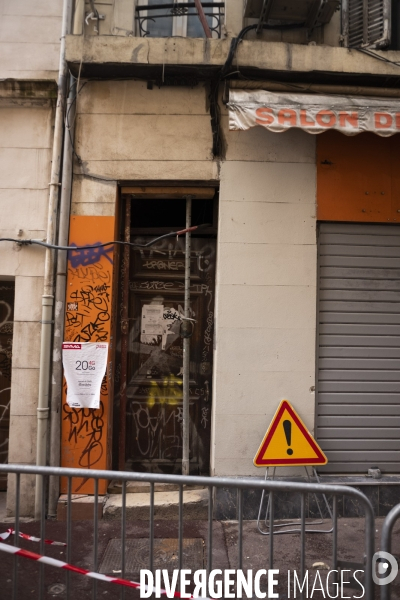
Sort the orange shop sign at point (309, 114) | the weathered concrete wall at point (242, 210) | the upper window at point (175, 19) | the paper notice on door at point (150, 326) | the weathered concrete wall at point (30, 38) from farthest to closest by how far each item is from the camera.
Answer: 1. the paper notice on door at point (150, 326)
2. the upper window at point (175, 19)
3. the weathered concrete wall at point (30, 38)
4. the weathered concrete wall at point (242, 210)
5. the orange shop sign at point (309, 114)

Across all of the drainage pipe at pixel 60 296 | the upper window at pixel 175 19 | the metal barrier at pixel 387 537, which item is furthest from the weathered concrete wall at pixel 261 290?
the metal barrier at pixel 387 537

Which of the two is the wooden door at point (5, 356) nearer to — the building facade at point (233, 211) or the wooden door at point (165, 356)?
the building facade at point (233, 211)

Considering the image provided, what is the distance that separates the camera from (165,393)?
6.29m

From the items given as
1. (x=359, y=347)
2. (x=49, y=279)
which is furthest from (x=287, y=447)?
(x=49, y=279)

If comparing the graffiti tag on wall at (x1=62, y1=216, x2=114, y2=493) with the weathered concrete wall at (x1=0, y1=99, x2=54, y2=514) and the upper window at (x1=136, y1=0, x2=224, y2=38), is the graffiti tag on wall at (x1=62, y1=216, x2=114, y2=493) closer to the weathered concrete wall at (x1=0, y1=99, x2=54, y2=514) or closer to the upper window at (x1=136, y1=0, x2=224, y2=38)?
the weathered concrete wall at (x1=0, y1=99, x2=54, y2=514)

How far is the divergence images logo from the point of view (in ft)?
9.79

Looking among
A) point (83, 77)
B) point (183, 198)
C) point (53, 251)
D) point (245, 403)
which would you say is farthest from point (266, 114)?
point (245, 403)

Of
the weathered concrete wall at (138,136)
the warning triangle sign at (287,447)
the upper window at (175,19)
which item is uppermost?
the upper window at (175,19)

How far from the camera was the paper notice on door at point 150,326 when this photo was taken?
248 inches

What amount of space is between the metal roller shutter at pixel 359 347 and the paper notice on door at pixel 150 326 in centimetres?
200

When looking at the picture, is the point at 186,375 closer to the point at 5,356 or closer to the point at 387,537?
the point at 5,356

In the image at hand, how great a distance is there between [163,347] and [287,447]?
206cm

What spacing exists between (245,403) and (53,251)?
2855 millimetres

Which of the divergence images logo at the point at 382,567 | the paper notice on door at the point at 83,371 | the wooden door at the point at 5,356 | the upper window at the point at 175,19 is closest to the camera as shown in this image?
the divergence images logo at the point at 382,567
